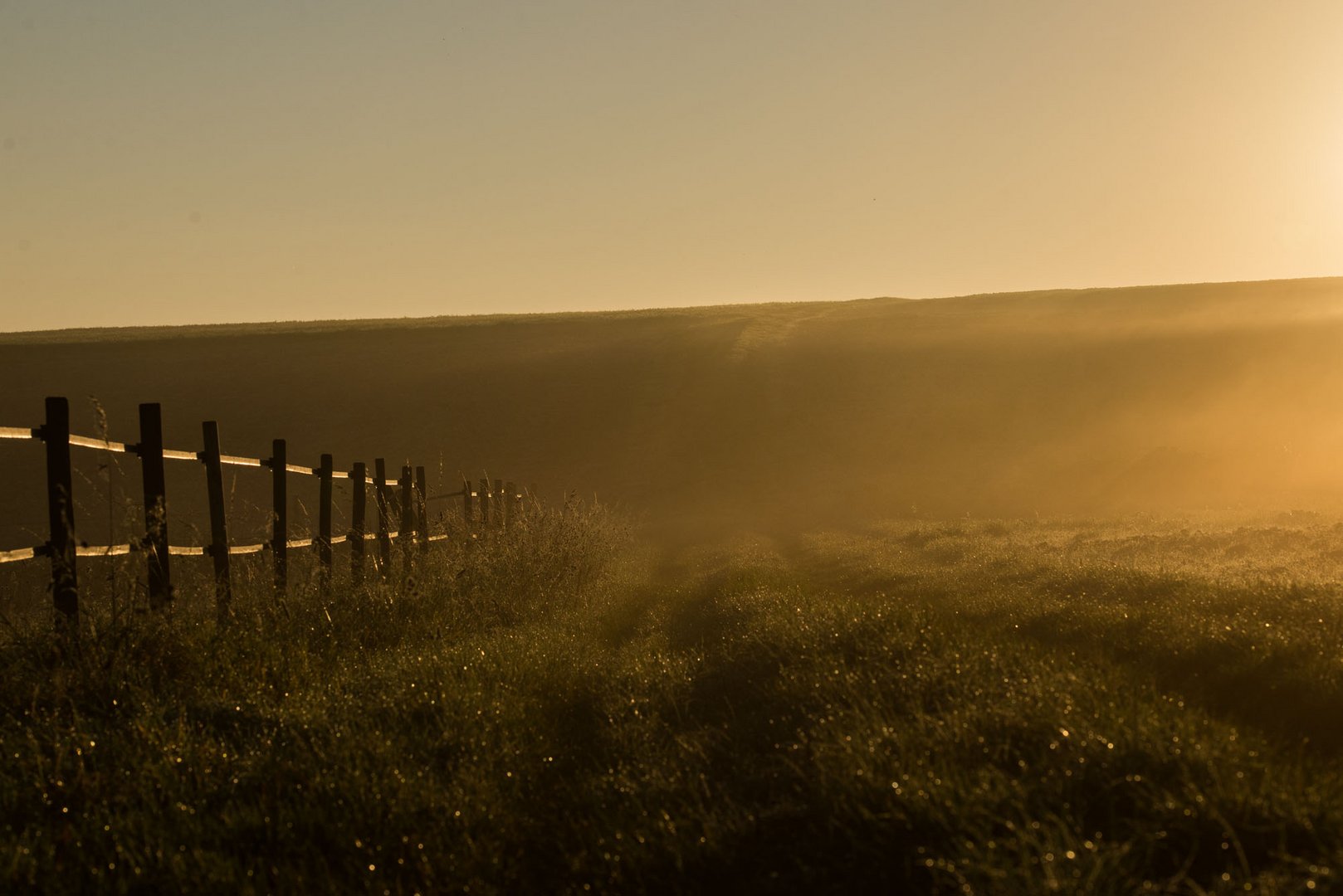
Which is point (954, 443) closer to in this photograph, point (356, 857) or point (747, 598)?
point (747, 598)

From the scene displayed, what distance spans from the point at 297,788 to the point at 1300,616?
6621 mm

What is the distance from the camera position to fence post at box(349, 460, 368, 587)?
12008 mm

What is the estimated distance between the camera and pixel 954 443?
52.9 meters

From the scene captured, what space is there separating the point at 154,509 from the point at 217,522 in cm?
197

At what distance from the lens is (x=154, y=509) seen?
7.49 meters

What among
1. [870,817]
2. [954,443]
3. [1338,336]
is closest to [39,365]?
[954,443]

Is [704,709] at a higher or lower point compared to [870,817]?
lower

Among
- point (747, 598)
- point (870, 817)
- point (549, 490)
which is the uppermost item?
point (870, 817)

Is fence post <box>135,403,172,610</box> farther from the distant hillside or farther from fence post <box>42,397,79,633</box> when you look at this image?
the distant hillside

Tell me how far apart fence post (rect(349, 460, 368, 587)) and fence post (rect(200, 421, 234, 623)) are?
6.03 feet

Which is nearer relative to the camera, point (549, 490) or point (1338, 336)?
point (549, 490)

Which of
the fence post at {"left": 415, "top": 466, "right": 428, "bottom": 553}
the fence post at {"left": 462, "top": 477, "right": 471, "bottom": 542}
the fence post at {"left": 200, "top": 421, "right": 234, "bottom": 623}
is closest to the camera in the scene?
the fence post at {"left": 200, "top": 421, "right": 234, "bottom": 623}

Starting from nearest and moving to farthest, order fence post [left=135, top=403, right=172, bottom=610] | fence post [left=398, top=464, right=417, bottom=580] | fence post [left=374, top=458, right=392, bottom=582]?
fence post [left=135, top=403, right=172, bottom=610]
fence post [left=374, top=458, right=392, bottom=582]
fence post [left=398, top=464, right=417, bottom=580]

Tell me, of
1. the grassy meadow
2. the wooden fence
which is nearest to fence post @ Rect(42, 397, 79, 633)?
the wooden fence
